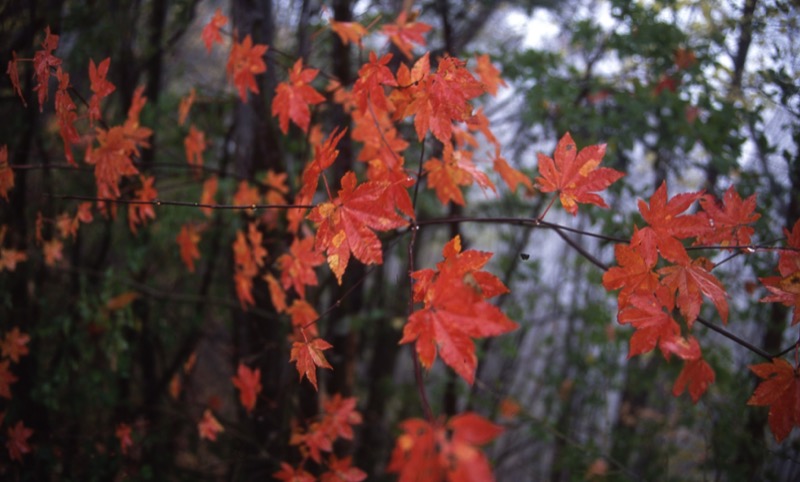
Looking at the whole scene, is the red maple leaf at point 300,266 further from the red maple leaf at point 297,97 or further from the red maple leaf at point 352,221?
the red maple leaf at point 352,221

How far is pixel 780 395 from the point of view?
116 centimetres

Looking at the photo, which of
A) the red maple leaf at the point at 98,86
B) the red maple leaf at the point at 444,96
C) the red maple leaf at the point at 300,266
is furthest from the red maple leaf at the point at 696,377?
the red maple leaf at the point at 98,86

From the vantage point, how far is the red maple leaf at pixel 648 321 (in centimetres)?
116

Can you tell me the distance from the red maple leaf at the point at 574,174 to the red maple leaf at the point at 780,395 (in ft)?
1.75

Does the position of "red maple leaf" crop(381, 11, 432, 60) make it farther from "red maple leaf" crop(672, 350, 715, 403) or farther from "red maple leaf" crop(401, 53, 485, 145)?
"red maple leaf" crop(672, 350, 715, 403)

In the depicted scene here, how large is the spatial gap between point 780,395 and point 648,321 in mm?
344

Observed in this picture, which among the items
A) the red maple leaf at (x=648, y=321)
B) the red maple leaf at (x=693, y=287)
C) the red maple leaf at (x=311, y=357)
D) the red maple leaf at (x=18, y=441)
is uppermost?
the red maple leaf at (x=693, y=287)

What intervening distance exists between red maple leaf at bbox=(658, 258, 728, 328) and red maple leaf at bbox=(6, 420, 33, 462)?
2377mm

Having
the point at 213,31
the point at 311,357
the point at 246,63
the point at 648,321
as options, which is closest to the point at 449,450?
the point at 311,357

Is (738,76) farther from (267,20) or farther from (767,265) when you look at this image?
(267,20)

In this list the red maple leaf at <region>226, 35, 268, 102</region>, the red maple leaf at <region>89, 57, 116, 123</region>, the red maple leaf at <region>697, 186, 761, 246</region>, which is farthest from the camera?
the red maple leaf at <region>226, 35, 268, 102</region>

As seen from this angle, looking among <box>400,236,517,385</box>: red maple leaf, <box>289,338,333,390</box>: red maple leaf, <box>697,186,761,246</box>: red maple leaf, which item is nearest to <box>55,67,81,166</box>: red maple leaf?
<box>289,338,333,390</box>: red maple leaf

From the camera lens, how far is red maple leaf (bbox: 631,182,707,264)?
1.20m

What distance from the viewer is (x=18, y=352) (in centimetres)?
200
